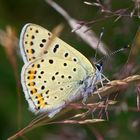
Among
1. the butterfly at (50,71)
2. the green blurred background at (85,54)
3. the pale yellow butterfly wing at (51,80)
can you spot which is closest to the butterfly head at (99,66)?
the butterfly at (50,71)

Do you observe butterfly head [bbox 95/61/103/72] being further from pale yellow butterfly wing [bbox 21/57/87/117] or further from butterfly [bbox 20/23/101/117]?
pale yellow butterfly wing [bbox 21/57/87/117]

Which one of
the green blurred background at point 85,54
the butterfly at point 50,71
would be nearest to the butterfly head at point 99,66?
the butterfly at point 50,71

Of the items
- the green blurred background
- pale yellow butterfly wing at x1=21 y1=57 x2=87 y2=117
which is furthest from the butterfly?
the green blurred background

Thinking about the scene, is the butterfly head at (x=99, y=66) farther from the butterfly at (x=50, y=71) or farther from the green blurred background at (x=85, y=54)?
the green blurred background at (x=85, y=54)

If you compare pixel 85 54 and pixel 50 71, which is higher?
pixel 50 71

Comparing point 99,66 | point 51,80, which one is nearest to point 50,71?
point 51,80

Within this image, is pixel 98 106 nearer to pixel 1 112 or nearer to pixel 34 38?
pixel 34 38

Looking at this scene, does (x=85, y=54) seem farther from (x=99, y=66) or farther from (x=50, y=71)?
(x=99, y=66)

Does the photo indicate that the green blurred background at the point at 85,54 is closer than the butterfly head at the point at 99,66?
No
